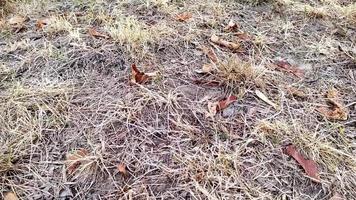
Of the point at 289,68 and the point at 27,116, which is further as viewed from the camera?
the point at 289,68

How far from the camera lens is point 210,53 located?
193 centimetres

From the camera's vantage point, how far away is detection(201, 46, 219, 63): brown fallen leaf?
1864 millimetres

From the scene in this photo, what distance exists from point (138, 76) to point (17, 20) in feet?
3.45

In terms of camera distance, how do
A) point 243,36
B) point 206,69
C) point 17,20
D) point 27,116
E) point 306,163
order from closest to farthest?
point 306,163, point 27,116, point 206,69, point 243,36, point 17,20

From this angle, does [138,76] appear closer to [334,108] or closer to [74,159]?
[74,159]

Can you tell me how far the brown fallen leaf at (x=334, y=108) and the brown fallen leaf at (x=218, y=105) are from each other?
16.3 inches

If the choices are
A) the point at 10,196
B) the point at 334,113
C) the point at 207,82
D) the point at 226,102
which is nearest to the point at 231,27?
the point at 207,82

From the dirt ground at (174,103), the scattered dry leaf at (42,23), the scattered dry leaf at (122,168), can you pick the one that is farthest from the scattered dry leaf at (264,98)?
the scattered dry leaf at (42,23)

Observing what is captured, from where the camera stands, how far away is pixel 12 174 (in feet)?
4.38

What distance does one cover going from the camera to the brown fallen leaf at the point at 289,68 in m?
1.85

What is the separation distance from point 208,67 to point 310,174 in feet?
2.37

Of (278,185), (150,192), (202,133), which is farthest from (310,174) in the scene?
(150,192)

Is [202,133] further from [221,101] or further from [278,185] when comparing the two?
[278,185]

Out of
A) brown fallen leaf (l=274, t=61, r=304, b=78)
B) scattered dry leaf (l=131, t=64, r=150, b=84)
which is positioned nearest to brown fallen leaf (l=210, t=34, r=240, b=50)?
brown fallen leaf (l=274, t=61, r=304, b=78)
